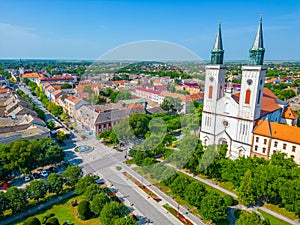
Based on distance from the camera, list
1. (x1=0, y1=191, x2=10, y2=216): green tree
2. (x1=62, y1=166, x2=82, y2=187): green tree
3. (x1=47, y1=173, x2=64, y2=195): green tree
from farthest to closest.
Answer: (x1=62, y1=166, x2=82, y2=187): green tree, (x1=47, y1=173, x2=64, y2=195): green tree, (x1=0, y1=191, x2=10, y2=216): green tree

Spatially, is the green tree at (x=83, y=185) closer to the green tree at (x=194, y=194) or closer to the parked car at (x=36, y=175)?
the parked car at (x=36, y=175)

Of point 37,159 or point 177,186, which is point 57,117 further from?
point 177,186

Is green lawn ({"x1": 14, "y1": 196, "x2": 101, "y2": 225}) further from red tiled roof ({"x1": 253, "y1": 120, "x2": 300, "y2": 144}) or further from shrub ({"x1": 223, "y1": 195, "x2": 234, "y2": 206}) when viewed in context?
red tiled roof ({"x1": 253, "y1": 120, "x2": 300, "y2": 144})

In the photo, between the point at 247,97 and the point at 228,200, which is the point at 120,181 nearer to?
the point at 228,200

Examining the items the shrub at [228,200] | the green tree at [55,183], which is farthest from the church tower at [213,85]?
the green tree at [55,183]

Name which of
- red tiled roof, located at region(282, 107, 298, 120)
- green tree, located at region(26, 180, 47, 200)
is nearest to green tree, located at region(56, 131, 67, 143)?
green tree, located at region(26, 180, 47, 200)
